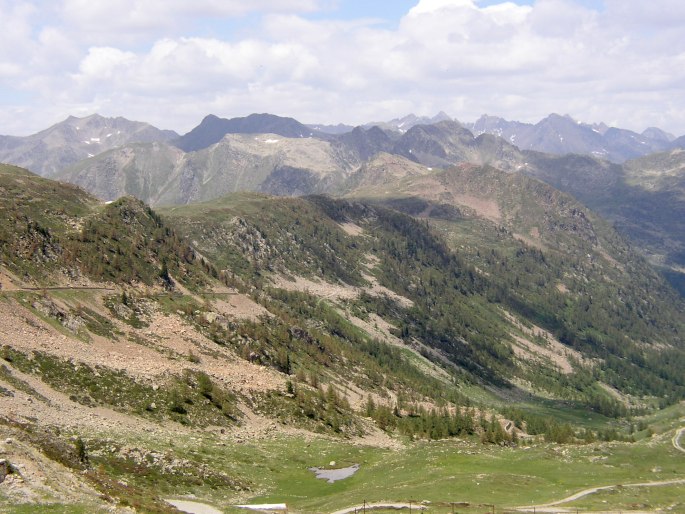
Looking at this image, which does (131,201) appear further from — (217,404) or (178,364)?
(217,404)

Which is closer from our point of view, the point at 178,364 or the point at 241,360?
the point at 178,364

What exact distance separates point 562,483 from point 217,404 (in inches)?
2234

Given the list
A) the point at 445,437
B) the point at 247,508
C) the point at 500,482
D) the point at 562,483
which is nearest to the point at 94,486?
the point at 247,508

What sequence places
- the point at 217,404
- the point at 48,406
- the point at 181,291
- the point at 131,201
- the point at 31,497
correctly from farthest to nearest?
the point at 131,201
the point at 181,291
the point at 217,404
the point at 48,406
the point at 31,497

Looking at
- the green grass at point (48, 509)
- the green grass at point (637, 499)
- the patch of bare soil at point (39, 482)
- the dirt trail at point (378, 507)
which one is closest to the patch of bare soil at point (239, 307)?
the dirt trail at point (378, 507)

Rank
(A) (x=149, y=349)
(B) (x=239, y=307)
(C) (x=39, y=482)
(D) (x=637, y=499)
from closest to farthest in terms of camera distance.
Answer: (C) (x=39, y=482), (D) (x=637, y=499), (A) (x=149, y=349), (B) (x=239, y=307)

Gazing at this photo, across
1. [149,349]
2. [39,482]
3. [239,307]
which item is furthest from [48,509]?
[239,307]

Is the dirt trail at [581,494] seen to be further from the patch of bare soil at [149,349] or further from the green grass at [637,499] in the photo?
the patch of bare soil at [149,349]

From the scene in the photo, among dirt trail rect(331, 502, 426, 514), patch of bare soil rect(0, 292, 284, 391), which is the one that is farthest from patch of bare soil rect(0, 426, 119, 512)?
patch of bare soil rect(0, 292, 284, 391)

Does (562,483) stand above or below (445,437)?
above

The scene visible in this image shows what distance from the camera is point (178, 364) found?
11506 cm

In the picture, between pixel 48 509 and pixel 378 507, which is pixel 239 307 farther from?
pixel 48 509

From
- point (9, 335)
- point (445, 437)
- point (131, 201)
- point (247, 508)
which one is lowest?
point (445, 437)

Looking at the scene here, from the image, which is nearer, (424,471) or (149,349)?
(424,471)
